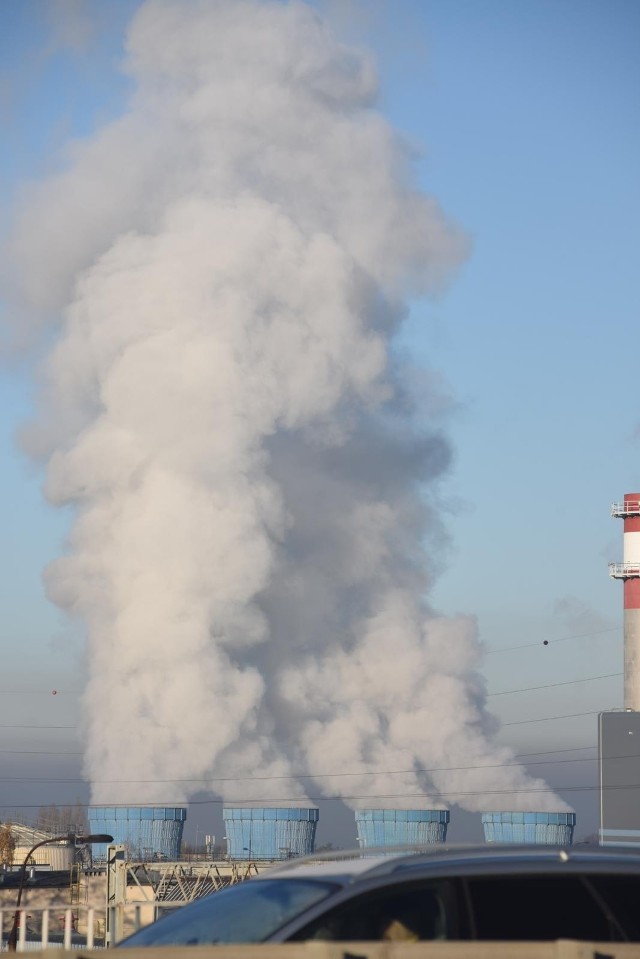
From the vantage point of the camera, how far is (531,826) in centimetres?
7788

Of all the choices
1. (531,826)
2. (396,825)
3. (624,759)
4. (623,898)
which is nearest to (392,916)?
(623,898)

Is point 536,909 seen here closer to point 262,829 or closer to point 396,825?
point 262,829

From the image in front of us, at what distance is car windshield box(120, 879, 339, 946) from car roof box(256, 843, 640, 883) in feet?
0.35

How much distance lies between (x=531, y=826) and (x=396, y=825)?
27.3 ft

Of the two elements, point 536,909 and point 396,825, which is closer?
point 536,909

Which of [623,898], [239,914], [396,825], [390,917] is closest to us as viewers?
[390,917]

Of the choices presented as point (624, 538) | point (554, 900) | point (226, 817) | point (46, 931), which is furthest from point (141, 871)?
point (554, 900)

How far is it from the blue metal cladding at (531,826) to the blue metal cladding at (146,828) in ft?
58.7

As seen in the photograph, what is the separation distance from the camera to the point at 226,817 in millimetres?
74875

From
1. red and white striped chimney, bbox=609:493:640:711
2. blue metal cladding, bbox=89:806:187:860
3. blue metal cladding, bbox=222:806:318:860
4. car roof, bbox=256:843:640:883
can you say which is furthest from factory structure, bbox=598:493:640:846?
car roof, bbox=256:843:640:883

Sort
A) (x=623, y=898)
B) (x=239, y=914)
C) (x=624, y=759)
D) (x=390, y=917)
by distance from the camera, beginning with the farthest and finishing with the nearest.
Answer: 1. (x=624, y=759)
2. (x=623, y=898)
3. (x=239, y=914)
4. (x=390, y=917)

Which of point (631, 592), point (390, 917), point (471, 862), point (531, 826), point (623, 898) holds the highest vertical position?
point (631, 592)

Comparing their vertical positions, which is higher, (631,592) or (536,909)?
(631,592)

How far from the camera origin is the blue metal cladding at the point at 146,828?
71.2 meters
